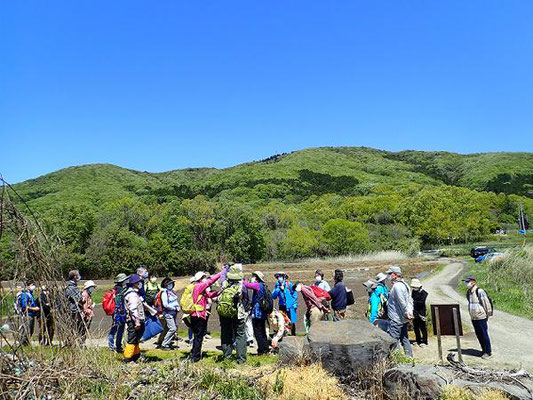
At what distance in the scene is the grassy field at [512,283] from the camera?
15472 millimetres

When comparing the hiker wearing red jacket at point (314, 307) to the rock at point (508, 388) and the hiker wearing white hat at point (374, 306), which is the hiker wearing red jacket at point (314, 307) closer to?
the hiker wearing white hat at point (374, 306)

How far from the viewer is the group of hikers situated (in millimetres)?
7688

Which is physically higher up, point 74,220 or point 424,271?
point 74,220

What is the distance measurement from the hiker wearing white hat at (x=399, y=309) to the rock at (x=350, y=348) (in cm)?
97

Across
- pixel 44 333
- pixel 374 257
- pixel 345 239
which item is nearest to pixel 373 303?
pixel 44 333

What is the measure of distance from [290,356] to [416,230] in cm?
5770

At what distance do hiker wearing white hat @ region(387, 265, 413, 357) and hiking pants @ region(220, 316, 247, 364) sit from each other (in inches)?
114

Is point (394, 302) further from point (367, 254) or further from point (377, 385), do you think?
point (367, 254)

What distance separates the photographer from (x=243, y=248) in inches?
1746

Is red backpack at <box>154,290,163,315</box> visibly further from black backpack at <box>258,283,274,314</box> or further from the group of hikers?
black backpack at <box>258,283,274,314</box>

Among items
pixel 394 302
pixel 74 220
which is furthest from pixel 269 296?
pixel 74 220

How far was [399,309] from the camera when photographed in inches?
324

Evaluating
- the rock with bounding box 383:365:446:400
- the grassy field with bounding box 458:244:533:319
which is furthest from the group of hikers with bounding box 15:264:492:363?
the grassy field with bounding box 458:244:533:319

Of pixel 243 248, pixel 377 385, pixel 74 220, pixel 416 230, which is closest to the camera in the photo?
pixel 377 385
